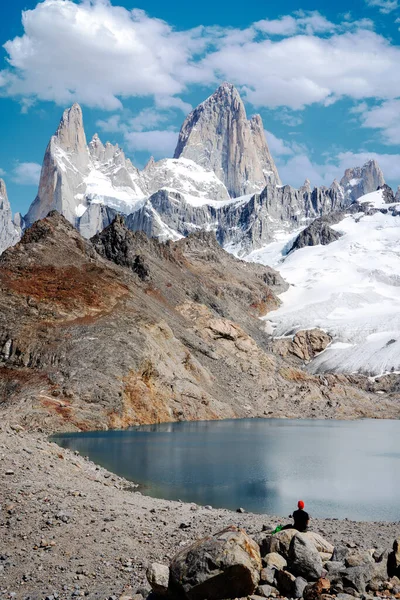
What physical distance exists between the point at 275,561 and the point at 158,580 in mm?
3263

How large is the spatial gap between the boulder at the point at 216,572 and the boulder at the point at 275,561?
0.78 m

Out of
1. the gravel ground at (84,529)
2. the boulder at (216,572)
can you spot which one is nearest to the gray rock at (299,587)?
the boulder at (216,572)

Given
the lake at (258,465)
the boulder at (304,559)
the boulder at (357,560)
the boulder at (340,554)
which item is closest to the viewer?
the boulder at (304,559)

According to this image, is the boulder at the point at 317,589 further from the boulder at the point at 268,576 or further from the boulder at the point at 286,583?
the boulder at the point at 268,576

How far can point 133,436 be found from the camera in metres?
64.1

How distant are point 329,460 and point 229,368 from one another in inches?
2249

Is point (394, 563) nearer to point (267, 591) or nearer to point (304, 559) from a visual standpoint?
point (304, 559)

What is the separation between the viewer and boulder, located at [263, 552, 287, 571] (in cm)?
1641

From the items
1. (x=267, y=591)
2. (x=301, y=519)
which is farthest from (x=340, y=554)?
(x=301, y=519)

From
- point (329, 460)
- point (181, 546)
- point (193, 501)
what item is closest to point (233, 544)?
point (181, 546)

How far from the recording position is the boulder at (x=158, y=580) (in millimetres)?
15891

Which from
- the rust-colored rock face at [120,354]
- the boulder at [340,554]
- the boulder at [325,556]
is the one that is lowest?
the boulder at [325,556]

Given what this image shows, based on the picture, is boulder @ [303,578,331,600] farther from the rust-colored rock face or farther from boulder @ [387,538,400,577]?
the rust-colored rock face

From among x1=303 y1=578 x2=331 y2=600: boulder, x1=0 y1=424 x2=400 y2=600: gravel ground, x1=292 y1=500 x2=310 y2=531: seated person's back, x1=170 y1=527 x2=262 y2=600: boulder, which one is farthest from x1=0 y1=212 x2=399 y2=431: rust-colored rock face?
x1=303 y1=578 x2=331 y2=600: boulder
